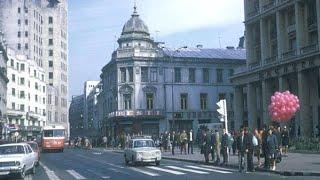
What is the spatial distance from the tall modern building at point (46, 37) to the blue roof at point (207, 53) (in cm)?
5275

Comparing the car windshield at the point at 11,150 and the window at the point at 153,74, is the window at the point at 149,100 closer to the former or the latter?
the window at the point at 153,74

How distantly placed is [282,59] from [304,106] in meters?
5.16

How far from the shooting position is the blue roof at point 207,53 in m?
84.1

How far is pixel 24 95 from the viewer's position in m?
118

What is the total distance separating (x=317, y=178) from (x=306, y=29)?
33300 millimetres

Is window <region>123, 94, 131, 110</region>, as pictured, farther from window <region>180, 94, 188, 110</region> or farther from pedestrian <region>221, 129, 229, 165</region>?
pedestrian <region>221, 129, 229, 165</region>

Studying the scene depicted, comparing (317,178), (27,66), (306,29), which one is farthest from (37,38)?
(317,178)

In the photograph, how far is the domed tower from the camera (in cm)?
7962

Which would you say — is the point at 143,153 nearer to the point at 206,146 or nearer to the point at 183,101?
the point at 206,146

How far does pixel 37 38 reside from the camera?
137 metres

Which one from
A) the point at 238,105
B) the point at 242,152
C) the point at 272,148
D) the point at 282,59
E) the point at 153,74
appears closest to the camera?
the point at 272,148

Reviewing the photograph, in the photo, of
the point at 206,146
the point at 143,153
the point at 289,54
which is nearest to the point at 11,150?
the point at 143,153

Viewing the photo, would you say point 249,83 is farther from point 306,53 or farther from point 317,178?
point 317,178

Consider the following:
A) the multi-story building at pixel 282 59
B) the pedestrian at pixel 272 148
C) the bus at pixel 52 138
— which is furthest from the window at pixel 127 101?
the pedestrian at pixel 272 148
